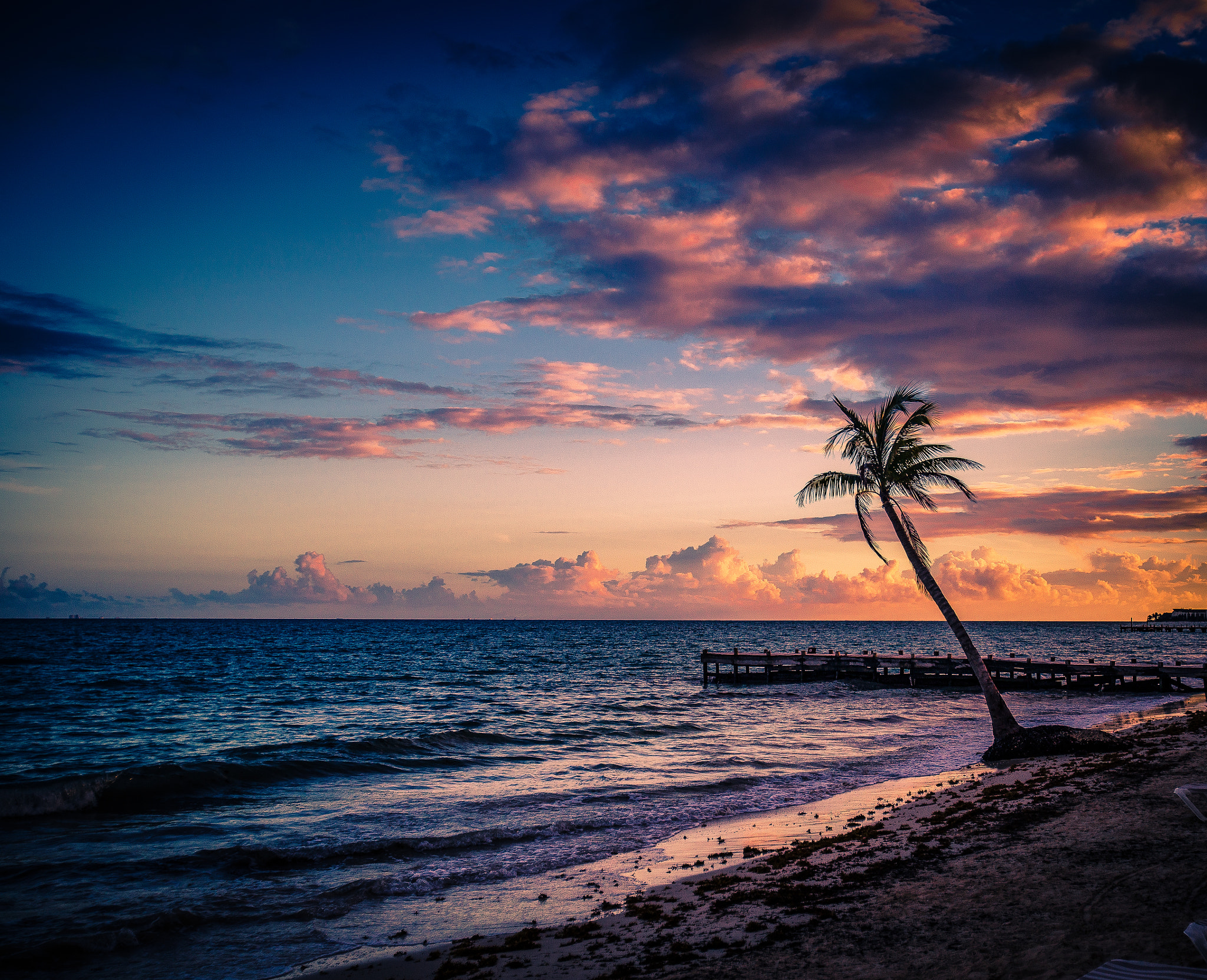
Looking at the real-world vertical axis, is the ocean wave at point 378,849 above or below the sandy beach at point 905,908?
below

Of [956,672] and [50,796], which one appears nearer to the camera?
[50,796]

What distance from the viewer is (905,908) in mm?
7902

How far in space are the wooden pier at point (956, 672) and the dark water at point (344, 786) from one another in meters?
2.36

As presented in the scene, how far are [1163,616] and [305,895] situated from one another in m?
244

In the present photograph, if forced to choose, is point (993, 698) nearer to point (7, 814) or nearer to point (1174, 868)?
point (1174, 868)

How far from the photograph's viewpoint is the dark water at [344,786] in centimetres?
1001

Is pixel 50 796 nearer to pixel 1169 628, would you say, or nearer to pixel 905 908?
pixel 905 908

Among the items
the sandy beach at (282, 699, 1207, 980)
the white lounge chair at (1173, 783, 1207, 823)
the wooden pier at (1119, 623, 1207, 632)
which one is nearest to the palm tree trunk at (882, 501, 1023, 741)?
the sandy beach at (282, 699, 1207, 980)

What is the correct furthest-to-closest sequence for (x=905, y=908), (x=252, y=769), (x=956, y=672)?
(x=956, y=672) < (x=252, y=769) < (x=905, y=908)

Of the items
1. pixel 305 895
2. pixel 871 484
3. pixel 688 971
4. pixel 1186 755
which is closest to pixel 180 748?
pixel 305 895

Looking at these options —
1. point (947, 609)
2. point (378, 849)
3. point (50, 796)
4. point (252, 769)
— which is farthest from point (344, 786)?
point (947, 609)

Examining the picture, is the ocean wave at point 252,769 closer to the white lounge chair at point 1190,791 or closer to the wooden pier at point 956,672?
the white lounge chair at point 1190,791

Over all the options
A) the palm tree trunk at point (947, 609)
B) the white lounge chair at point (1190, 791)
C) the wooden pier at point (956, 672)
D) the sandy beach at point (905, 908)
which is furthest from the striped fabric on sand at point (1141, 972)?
the wooden pier at point (956, 672)

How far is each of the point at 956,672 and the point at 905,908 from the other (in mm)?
45491
